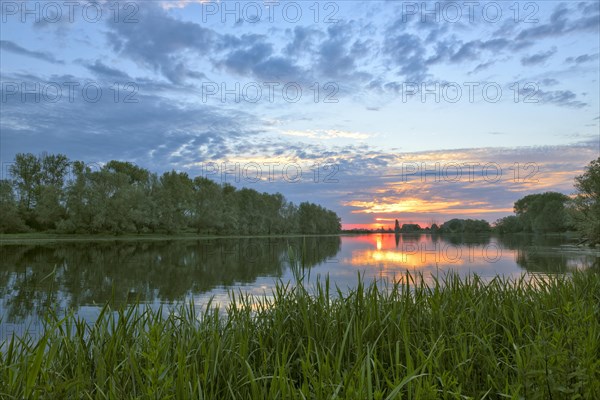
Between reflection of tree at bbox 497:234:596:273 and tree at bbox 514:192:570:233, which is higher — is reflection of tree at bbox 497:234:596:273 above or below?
below

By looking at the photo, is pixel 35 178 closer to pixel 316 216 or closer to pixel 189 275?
pixel 189 275

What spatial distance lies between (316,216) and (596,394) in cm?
15854

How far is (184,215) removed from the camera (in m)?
88.0

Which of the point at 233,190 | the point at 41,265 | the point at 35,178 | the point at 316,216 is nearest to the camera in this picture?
the point at 41,265

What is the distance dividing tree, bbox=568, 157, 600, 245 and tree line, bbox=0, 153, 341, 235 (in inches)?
2617

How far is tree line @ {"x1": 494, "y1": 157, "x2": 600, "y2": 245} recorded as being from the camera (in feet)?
155

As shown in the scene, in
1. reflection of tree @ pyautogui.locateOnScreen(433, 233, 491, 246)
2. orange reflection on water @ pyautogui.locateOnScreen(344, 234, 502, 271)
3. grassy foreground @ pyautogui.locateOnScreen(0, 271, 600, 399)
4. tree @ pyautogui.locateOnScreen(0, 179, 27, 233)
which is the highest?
tree @ pyautogui.locateOnScreen(0, 179, 27, 233)

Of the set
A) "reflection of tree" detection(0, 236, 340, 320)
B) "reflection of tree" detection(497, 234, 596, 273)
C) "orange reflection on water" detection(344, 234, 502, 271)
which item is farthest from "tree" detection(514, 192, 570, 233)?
"reflection of tree" detection(0, 236, 340, 320)

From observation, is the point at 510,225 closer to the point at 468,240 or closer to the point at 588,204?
the point at 468,240

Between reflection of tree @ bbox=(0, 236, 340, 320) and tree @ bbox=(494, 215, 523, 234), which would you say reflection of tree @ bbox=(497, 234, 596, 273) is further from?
tree @ bbox=(494, 215, 523, 234)

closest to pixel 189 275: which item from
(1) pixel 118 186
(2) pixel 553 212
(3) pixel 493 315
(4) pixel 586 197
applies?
(3) pixel 493 315

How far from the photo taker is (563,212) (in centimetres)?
7012

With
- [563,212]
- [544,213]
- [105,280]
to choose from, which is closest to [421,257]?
[105,280]

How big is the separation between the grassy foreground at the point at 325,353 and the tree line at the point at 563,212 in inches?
1920
